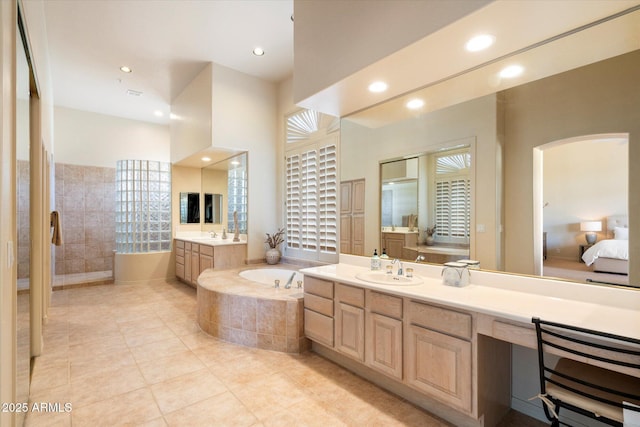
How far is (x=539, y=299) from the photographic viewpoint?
1738mm

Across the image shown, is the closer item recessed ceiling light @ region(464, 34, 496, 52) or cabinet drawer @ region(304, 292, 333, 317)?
recessed ceiling light @ region(464, 34, 496, 52)

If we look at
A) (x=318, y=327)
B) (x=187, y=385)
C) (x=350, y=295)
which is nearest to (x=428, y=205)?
(x=350, y=295)

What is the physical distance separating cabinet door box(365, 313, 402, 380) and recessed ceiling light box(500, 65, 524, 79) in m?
1.80

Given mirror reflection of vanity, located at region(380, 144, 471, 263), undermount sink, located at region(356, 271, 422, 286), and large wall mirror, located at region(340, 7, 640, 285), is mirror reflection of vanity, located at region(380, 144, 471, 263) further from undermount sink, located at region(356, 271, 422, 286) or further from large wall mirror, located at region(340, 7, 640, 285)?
undermount sink, located at region(356, 271, 422, 286)

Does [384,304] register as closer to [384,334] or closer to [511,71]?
[384,334]

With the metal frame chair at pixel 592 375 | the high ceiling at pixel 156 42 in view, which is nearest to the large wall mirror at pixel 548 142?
the metal frame chair at pixel 592 375

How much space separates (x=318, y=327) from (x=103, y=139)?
6.56 meters

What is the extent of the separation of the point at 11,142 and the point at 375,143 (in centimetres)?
255

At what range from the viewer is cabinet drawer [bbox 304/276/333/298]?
8.46 ft

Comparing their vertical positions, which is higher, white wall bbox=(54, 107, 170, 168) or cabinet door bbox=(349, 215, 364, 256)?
white wall bbox=(54, 107, 170, 168)

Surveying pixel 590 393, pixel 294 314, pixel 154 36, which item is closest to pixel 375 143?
pixel 294 314

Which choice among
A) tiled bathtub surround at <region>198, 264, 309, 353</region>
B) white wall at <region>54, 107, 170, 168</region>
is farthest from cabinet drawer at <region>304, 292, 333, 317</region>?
white wall at <region>54, 107, 170, 168</region>

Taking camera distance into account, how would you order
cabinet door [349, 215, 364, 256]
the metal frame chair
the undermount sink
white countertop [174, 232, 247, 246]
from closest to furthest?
the metal frame chair
the undermount sink
cabinet door [349, 215, 364, 256]
white countertop [174, 232, 247, 246]

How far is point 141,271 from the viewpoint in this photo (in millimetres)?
5695
